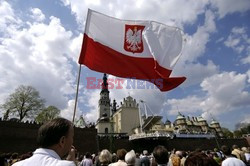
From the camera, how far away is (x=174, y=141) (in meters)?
42.6

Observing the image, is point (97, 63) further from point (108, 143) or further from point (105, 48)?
point (108, 143)

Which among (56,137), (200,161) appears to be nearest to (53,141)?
(56,137)

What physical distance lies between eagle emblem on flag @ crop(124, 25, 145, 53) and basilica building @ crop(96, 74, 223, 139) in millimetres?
31232

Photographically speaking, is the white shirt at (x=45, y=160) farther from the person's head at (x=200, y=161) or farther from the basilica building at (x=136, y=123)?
the basilica building at (x=136, y=123)

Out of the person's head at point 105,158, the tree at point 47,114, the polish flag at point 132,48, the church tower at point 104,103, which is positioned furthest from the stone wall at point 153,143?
the church tower at point 104,103

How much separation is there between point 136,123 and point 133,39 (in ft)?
184

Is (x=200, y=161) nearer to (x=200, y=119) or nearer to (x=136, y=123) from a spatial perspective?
(x=136, y=123)

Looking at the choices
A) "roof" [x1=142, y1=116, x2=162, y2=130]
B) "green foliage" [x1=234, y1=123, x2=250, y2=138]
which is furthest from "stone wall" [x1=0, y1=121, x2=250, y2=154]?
"green foliage" [x1=234, y1=123, x2=250, y2=138]

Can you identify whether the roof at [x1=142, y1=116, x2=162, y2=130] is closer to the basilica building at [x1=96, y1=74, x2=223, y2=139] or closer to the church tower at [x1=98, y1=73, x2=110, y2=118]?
the basilica building at [x1=96, y1=74, x2=223, y2=139]

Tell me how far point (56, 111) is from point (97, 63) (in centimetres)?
4217

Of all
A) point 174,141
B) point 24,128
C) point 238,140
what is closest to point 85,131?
point 24,128

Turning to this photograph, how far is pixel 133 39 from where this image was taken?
729cm

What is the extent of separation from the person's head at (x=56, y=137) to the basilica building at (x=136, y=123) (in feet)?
118

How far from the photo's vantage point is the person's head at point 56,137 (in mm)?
1635
